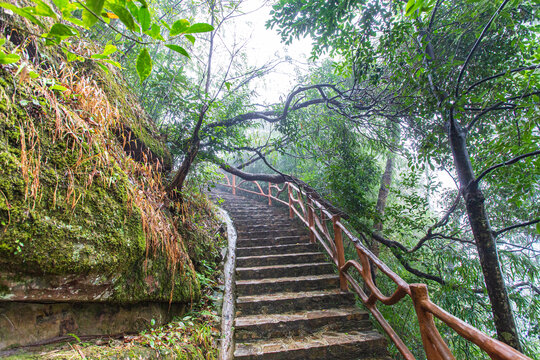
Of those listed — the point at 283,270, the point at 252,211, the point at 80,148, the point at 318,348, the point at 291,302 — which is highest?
the point at 80,148

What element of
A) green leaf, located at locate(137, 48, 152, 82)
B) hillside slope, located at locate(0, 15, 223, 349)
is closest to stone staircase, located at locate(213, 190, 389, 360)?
hillside slope, located at locate(0, 15, 223, 349)

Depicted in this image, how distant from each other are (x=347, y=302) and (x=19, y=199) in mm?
3353

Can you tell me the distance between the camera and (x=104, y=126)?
2186 millimetres

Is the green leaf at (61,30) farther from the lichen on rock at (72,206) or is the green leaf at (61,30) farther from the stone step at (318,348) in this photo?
the stone step at (318,348)

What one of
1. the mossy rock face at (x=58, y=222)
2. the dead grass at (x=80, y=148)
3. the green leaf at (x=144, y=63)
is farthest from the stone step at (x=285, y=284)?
the green leaf at (x=144, y=63)

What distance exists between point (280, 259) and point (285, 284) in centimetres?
65

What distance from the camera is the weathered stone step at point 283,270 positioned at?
3578 mm

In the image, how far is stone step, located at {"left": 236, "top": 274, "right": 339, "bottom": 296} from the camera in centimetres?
325

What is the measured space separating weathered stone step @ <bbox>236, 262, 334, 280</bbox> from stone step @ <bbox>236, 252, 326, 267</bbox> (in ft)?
0.60

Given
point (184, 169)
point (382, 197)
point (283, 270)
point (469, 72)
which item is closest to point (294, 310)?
point (283, 270)

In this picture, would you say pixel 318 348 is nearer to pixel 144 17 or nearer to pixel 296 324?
pixel 296 324

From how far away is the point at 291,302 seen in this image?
9.82ft

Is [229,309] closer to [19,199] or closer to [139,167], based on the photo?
[139,167]

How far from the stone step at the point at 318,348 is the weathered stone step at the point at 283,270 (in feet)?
3.65
